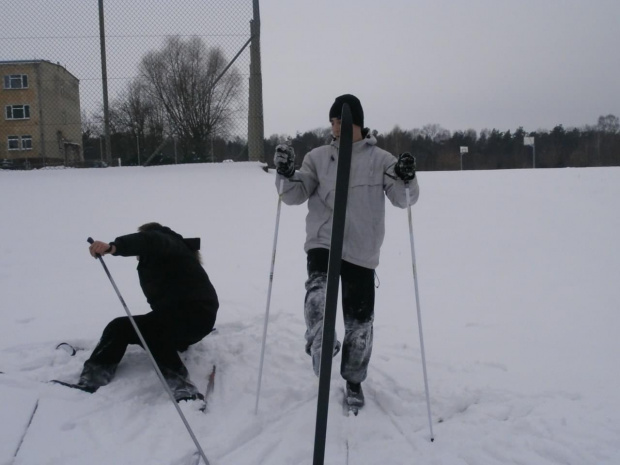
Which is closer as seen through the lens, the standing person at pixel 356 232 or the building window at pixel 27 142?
the standing person at pixel 356 232

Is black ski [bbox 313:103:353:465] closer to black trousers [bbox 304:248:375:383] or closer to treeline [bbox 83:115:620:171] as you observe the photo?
black trousers [bbox 304:248:375:383]

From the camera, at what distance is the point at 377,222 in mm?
3164

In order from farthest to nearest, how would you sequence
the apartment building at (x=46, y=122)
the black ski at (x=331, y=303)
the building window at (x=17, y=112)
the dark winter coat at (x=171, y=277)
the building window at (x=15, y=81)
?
the building window at (x=15, y=81) → the building window at (x=17, y=112) → the apartment building at (x=46, y=122) → the dark winter coat at (x=171, y=277) → the black ski at (x=331, y=303)

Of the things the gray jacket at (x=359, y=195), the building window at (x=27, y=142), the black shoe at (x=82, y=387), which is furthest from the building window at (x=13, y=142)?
the gray jacket at (x=359, y=195)

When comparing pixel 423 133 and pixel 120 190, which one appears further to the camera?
pixel 423 133

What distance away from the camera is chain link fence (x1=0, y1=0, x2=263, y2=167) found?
832 cm

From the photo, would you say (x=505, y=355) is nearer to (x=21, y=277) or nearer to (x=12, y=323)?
(x=12, y=323)

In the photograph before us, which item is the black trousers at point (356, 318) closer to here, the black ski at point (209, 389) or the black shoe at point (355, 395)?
the black shoe at point (355, 395)

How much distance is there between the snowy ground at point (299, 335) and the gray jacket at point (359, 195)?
97cm

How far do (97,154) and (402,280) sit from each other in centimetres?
707

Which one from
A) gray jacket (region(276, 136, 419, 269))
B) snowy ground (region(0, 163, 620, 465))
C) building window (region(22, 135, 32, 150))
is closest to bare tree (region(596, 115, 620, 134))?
snowy ground (region(0, 163, 620, 465))

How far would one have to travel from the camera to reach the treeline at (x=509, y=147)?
48.1 m

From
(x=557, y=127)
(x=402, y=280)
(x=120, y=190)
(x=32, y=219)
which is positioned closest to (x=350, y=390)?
(x=402, y=280)

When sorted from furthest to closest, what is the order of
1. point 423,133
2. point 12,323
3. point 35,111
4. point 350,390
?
point 423,133 < point 35,111 < point 12,323 < point 350,390
